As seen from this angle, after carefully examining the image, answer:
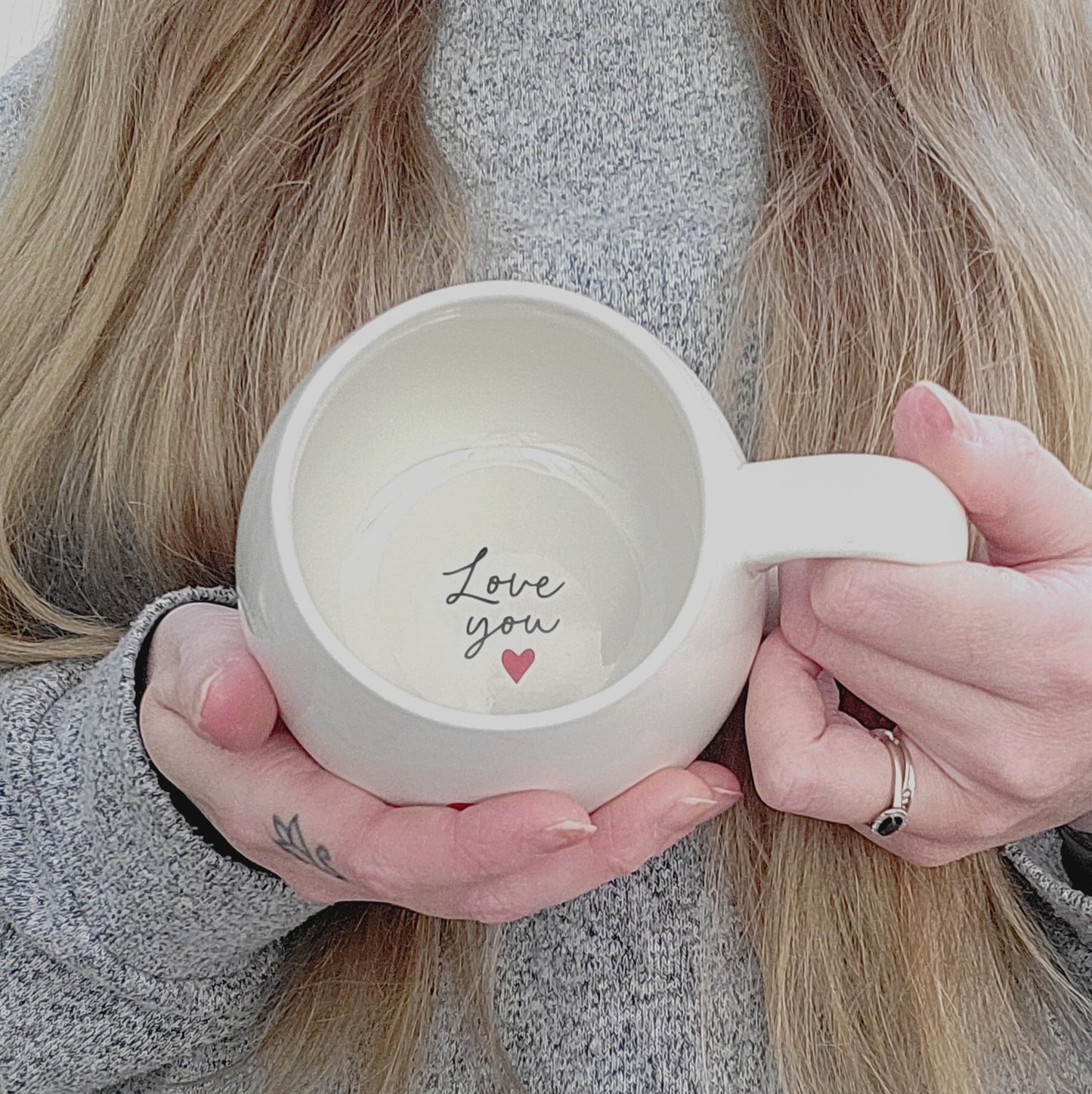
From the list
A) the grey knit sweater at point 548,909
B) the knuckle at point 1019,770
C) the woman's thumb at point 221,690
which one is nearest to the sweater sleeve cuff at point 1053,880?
the grey knit sweater at point 548,909

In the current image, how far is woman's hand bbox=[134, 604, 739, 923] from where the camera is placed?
43 cm

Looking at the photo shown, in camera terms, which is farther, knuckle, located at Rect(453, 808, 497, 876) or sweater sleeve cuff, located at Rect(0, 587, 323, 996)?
sweater sleeve cuff, located at Rect(0, 587, 323, 996)

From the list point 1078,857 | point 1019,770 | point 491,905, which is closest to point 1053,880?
point 1078,857

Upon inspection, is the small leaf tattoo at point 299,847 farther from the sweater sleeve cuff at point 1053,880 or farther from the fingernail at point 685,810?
the sweater sleeve cuff at point 1053,880

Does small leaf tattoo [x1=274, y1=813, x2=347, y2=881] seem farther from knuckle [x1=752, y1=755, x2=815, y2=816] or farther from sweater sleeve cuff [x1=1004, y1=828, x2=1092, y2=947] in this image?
sweater sleeve cuff [x1=1004, y1=828, x2=1092, y2=947]

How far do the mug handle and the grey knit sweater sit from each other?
0.81ft

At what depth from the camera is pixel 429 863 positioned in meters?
0.44

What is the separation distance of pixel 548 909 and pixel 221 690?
24cm

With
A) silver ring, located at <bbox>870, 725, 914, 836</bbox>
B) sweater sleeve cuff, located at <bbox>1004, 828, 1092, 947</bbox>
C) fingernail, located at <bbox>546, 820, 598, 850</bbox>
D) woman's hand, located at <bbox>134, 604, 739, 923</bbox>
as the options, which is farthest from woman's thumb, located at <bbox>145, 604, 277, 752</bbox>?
sweater sleeve cuff, located at <bbox>1004, 828, 1092, 947</bbox>

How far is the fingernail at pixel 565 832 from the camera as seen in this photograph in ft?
1.36

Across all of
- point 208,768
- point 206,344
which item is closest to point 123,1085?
point 208,768

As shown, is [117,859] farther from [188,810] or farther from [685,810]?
[685,810]

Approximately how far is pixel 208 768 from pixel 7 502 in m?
0.28

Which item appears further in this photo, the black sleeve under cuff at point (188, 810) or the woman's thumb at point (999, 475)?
the black sleeve under cuff at point (188, 810)
